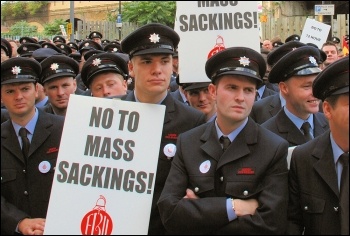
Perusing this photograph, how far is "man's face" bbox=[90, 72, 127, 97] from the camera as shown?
17.0ft

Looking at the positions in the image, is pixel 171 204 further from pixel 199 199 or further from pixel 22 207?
pixel 22 207

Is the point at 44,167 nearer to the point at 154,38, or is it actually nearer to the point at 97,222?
the point at 97,222

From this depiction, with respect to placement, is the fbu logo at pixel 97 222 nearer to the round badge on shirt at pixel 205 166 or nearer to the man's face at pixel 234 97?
the round badge on shirt at pixel 205 166

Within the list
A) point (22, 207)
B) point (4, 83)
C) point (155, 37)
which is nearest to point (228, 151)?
point (155, 37)

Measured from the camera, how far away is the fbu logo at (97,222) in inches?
118

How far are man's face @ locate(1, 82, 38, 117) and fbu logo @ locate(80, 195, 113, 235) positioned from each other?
105cm

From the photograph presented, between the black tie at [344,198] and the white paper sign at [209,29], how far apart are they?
122cm

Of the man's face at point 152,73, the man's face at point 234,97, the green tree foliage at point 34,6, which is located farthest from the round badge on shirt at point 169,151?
the green tree foliage at point 34,6

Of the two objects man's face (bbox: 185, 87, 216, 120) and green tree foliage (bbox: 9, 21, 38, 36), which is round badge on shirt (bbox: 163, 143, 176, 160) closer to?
man's face (bbox: 185, 87, 216, 120)

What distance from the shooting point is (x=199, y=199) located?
3.06 m

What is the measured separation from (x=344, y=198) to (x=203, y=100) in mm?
2153

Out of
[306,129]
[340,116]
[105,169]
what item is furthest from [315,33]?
[105,169]

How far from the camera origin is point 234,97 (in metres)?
3.18

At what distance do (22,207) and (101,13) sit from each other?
59.4 feet
